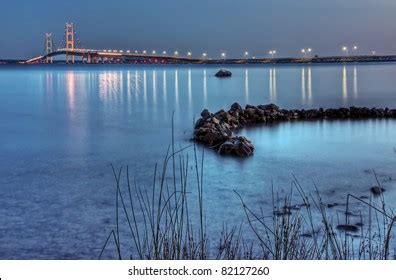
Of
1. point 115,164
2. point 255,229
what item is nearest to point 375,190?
point 255,229

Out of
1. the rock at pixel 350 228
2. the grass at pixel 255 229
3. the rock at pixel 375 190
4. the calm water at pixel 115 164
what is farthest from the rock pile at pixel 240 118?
the rock at pixel 350 228

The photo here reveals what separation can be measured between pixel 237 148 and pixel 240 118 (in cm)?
392

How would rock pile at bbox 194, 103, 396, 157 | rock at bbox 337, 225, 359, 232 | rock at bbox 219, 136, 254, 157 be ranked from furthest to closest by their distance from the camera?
1. rock pile at bbox 194, 103, 396, 157
2. rock at bbox 219, 136, 254, 157
3. rock at bbox 337, 225, 359, 232

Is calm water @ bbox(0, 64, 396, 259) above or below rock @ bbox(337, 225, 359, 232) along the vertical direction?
above

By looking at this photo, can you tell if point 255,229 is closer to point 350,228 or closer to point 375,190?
point 350,228

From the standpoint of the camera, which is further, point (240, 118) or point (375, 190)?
point (240, 118)

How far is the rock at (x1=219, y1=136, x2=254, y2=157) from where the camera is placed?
772cm

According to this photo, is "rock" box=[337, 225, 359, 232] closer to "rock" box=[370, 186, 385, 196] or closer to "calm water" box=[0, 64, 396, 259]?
"calm water" box=[0, 64, 396, 259]

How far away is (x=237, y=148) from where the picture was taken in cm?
777

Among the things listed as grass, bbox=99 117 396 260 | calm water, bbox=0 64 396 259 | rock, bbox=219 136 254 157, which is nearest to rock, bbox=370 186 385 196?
calm water, bbox=0 64 396 259

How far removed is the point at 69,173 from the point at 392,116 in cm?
788

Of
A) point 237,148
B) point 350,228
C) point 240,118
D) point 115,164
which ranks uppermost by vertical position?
point 240,118

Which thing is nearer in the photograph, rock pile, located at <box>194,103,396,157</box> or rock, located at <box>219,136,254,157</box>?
rock, located at <box>219,136,254,157</box>

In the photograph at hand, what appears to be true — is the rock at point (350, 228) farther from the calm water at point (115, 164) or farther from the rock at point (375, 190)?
the rock at point (375, 190)
